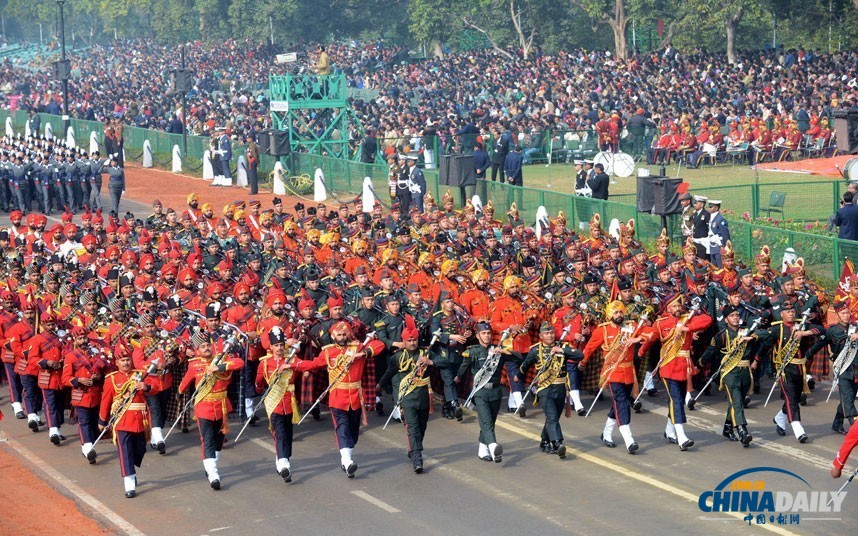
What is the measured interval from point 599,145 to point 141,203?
41.0 ft

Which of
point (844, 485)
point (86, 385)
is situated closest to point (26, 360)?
point (86, 385)

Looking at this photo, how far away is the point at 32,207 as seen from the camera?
36969 mm

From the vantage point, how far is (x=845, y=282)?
20656 millimetres

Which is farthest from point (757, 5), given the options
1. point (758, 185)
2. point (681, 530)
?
point (681, 530)

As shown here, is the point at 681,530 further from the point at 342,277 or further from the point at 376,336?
the point at 342,277

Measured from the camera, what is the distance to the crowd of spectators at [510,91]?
4066 centimetres

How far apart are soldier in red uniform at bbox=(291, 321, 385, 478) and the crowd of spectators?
23237 millimetres

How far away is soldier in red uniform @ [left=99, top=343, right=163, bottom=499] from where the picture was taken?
14.6 m

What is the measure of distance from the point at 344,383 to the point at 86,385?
2.94m

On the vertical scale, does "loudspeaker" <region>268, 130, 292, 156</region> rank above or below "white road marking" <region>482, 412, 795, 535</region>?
above

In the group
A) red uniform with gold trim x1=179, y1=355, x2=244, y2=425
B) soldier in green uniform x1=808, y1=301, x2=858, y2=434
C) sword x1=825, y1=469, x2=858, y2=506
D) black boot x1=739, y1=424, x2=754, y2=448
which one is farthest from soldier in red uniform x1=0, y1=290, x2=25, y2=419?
sword x1=825, y1=469, x2=858, y2=506

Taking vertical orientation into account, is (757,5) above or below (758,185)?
above

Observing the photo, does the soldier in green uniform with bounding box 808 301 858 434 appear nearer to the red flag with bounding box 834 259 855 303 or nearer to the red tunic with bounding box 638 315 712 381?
the red tunic with bounding box 638 315 712 381

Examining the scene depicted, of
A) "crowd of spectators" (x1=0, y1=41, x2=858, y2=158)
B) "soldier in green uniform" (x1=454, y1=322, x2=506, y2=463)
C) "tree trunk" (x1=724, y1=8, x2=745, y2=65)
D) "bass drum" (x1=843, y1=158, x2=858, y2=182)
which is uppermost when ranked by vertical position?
"tree trunk" (x1=724, y1=8, x2=745, y2=65)
